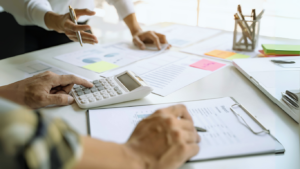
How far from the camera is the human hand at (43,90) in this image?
0.64 metres

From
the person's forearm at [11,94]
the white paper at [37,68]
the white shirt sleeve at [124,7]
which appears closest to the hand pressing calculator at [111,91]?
the person's forearm at [11,94]

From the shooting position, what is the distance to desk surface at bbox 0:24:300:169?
451 mm

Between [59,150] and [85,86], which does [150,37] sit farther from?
[59,150]

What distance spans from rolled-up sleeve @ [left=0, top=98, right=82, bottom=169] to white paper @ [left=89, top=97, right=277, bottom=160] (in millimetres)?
198

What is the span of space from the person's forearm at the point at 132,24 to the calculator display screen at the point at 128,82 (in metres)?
0.62

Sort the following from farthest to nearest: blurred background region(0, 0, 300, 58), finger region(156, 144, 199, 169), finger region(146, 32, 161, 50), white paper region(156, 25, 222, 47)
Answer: blurred background region(0, 0, 300, 58) → white paper region(156, 25, 222, 47) → finger region(146, 32, 161, 50) → finger region(156, 144, 199, 169)

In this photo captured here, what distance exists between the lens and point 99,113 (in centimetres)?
62

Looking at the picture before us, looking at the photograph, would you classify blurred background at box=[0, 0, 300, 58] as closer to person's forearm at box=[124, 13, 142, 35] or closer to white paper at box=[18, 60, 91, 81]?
person's forearm at box=[124, 13, 142, 35]

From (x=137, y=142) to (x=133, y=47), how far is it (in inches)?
32.4

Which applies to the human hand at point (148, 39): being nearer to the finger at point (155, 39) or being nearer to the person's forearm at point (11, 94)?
the finger at point (155, 39)

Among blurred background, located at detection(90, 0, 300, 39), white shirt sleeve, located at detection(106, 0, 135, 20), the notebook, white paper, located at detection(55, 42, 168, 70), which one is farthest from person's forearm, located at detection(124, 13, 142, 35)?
blurred background, located at detection(90, 0, 300, 39)

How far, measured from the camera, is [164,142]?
41 centimetres

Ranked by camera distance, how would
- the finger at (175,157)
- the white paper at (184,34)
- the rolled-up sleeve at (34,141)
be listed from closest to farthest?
the rolled-up sleeve at (34,141)
the finger at (175,157)
the white paper at (184,34)

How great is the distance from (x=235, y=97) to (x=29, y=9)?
1002 mm
